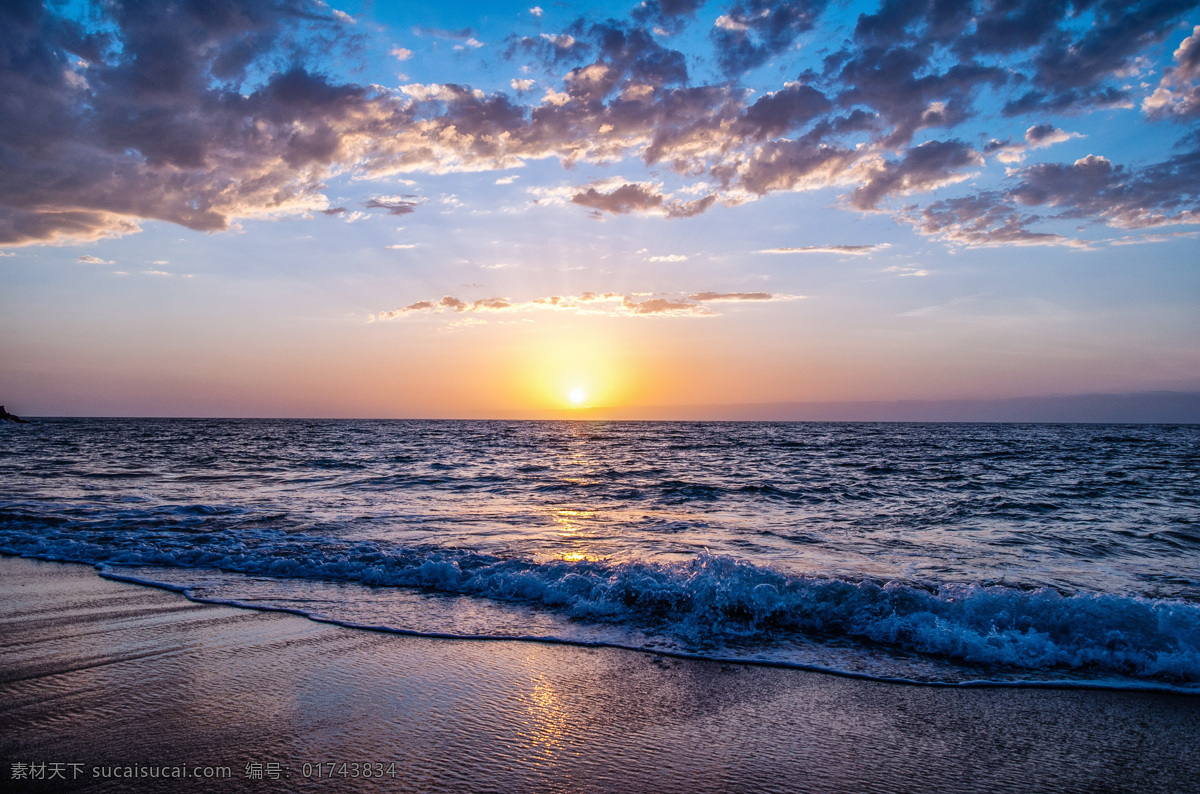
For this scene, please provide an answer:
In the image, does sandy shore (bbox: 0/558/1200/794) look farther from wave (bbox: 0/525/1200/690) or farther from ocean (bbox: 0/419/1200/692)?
wave (bbox: 0/525/1200/690)

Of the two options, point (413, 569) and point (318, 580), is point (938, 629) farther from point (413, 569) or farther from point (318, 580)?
point (318, 580)

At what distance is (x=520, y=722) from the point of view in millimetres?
4164

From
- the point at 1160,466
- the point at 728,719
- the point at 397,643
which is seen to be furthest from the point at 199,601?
the point at 1160,466

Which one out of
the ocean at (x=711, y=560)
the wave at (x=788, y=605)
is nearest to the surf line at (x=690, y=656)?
the ocean at (x=711, y=560)

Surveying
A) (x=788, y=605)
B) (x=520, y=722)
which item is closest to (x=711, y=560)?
(x=788, y=605)

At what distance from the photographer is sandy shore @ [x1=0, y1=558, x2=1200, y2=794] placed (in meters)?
3.54

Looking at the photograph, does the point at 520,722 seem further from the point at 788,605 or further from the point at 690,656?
the point at 788,605

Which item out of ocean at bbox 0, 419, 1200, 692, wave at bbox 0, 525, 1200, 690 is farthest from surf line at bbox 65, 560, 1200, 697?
wave at bbox 0, 525, 1200, 690

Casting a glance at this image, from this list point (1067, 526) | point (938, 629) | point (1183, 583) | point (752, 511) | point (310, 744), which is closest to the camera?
point (310, 744)

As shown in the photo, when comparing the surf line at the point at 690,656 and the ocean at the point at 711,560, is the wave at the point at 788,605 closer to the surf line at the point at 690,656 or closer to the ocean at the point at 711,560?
the ocean at the point at 711,560

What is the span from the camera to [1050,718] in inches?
177

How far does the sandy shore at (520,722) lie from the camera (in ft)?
11.6

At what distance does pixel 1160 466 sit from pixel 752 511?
24.7m

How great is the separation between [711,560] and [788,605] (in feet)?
4.00
